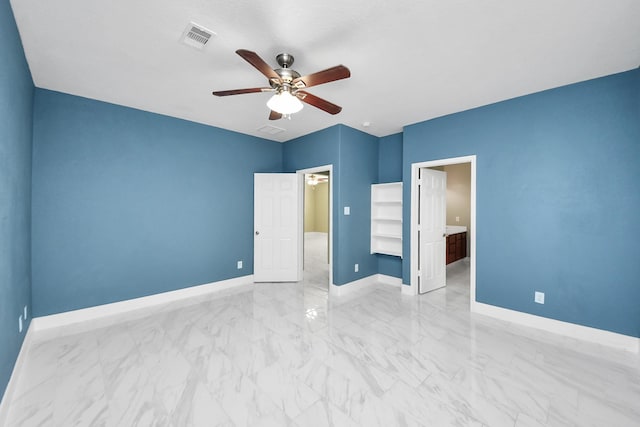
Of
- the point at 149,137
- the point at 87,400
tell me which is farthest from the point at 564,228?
the point at 149,137

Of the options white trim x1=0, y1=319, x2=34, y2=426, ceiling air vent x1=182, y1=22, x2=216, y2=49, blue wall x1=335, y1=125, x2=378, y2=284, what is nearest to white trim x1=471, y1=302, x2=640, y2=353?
blue wall x1=335, y1=125, x2=378, y2=284

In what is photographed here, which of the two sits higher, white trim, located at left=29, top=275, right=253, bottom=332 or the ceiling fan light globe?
the ceiling fan light globe

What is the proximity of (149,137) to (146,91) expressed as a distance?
815mm

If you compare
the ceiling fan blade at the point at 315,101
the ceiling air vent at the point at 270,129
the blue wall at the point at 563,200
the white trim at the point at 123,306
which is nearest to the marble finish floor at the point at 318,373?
the white trim at the point at 123,306

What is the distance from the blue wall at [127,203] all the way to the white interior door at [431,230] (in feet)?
10.1

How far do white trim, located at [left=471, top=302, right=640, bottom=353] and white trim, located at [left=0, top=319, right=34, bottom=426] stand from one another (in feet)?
14.7

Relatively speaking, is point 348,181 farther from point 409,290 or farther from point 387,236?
point 409,290

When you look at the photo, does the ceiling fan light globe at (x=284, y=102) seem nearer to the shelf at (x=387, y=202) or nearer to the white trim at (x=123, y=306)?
the shelf at (x=387, y=202)

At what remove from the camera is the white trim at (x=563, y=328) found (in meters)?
2.50

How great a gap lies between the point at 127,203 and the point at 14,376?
2052 mm

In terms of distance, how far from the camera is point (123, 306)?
3359 millimetres

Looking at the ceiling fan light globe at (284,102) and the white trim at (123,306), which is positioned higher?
the ceiling fan light globe at (284,102)

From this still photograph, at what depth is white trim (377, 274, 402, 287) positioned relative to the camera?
4496mm

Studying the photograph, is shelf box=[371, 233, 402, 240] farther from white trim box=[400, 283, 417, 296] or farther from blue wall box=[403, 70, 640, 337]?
blue wall box=[403, 70, 640, 337]
